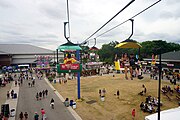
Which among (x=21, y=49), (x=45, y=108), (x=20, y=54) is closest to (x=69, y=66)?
→ (x=45, y=108)

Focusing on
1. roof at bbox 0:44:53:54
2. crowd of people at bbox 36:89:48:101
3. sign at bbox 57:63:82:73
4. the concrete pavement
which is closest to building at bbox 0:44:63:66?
roof at bbox 0:44:53:54

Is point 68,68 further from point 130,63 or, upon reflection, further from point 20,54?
point 20,54

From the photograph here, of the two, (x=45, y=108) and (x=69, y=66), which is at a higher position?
(x=69, y=66)

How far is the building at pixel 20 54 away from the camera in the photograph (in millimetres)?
61666

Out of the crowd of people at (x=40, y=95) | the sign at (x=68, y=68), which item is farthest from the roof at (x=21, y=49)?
the sign at (x=68, y=68)

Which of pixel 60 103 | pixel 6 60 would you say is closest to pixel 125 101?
pixel 60 103

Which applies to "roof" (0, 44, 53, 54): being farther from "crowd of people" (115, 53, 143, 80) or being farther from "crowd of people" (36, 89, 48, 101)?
"crowd of people" (115, 53, 143, 80)

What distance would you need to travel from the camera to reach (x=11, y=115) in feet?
51.6

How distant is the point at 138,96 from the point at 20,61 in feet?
189

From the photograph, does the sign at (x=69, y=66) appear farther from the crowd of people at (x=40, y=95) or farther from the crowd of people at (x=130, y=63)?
the crowd of people at (x=40, y=95)

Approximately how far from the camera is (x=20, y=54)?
6894cm

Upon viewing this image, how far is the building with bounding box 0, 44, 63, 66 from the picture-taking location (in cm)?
6167

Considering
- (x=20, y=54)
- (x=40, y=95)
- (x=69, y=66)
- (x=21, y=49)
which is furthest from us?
(x=21, y=49)

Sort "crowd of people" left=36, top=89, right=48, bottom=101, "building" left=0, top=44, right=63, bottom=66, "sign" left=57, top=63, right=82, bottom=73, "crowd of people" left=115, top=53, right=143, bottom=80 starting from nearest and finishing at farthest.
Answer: "crowd of people" left=115, top=53, right=143, bottom=80
"sign" left=57, top=63, right=82, bottom=73
"crowd of people" left=36, top=89, right=48, bottom=101
"building" left=0, top=44, right=63, bottom=66
